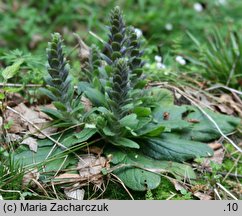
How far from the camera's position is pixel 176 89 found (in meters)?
3.46

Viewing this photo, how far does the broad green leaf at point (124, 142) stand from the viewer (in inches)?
107

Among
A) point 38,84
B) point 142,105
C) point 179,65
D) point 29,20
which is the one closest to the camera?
point 142,105

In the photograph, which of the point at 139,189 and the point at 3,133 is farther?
the point at 3,133

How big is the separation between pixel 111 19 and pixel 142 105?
0.58 metres

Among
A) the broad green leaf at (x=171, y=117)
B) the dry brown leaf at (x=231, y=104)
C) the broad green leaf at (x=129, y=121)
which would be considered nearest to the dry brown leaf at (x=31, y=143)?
the broad green leaf at (x=129, y=121)

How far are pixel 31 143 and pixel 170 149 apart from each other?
830 mm

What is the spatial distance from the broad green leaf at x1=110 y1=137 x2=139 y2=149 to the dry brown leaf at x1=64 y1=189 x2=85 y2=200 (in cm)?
35

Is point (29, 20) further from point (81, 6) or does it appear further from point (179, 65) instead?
point (179, 65)

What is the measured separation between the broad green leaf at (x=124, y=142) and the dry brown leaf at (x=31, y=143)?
0.45m

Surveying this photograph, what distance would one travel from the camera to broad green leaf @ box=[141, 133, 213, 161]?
114 inches

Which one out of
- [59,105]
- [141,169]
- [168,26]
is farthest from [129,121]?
Result: [168,26]

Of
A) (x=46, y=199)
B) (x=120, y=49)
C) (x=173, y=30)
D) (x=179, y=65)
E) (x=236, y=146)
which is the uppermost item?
(x=173, y=30)
